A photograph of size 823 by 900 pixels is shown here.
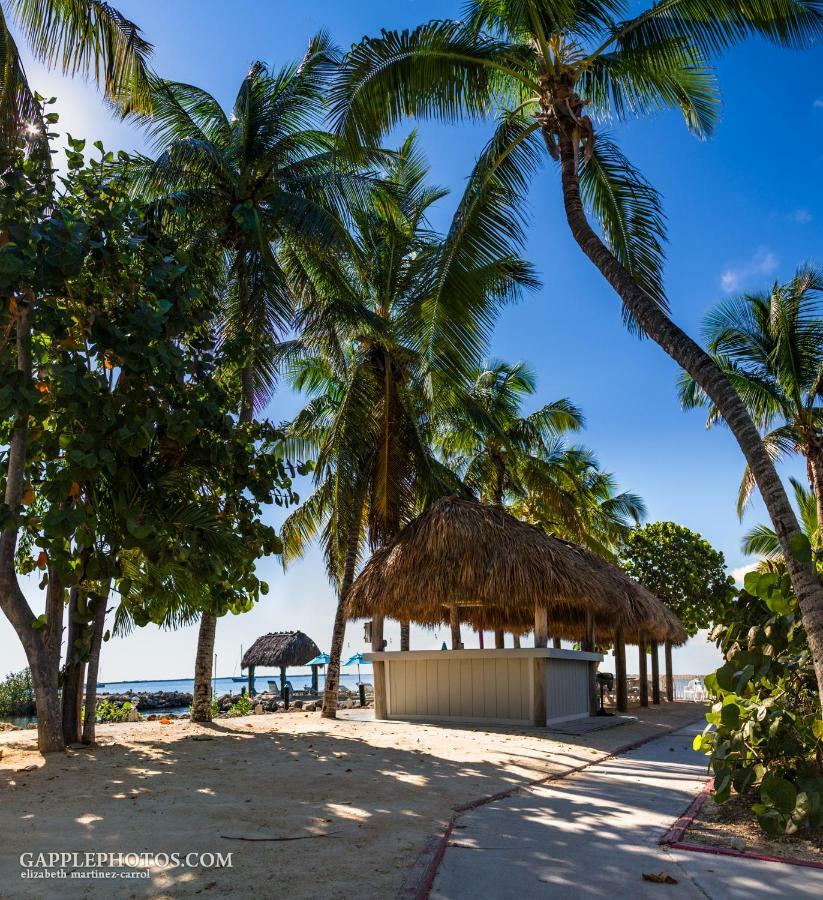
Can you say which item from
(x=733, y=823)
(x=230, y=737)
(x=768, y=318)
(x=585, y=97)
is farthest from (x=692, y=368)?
(x=768, y=318)

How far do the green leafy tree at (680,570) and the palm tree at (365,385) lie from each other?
9.64 m

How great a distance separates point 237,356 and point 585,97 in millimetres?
4867

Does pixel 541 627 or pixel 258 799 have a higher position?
pixel 541 627

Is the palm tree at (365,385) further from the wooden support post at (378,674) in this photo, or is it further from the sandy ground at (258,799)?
the sandy ground at (258,799)

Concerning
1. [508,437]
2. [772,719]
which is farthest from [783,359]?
[772,719]

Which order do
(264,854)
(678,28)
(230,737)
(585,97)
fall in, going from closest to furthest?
(264,854), (678,28), (585,97), (230,737)

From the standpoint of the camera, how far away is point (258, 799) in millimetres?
5785

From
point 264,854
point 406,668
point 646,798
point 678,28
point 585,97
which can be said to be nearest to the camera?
point 264,854

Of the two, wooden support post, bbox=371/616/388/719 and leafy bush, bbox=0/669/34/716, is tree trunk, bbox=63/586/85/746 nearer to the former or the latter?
wooden support post, bbox=371/616/388/719

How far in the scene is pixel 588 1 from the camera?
762cm

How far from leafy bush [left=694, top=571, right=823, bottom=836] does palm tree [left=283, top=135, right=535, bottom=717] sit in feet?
23.5

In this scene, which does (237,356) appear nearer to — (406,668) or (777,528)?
(777,528)

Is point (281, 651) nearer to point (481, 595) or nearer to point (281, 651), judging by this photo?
point (281, 651)

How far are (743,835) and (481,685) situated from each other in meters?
8.54
